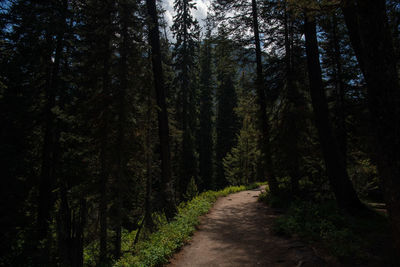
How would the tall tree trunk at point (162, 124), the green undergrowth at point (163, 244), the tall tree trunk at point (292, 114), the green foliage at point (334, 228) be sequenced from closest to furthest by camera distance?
the green foliage at point (334, 228) → the green undergrowth at point (163, 244) → the tall tree trunk at point (162, 124) → the tall tree trunk at point (292, 114)

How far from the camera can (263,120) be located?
11430 millimetres

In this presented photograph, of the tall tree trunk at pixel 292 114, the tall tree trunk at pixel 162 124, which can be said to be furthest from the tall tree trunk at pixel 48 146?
the tall tree trunk at pixel 292 114

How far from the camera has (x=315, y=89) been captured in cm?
778

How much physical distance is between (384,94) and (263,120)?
730 cm

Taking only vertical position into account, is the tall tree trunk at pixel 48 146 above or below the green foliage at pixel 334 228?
above

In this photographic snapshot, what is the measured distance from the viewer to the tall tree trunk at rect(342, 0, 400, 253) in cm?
402

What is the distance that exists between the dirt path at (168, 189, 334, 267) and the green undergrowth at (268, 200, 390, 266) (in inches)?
15.6

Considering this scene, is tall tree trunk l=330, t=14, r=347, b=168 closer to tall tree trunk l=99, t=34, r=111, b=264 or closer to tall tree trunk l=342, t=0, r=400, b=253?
tall tree trunk l=342, t=0, r=400, b=253

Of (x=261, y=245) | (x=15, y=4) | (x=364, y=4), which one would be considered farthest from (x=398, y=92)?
(x=15, y=4)

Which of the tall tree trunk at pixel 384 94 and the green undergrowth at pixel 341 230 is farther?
the green undergrowth at pixel 341 230

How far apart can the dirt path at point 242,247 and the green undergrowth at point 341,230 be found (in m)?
0.40

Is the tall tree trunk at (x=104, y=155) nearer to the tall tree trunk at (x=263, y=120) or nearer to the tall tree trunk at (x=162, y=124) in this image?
the tall tree trunk at (x=162, y=124)

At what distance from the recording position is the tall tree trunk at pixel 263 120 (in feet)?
35.8

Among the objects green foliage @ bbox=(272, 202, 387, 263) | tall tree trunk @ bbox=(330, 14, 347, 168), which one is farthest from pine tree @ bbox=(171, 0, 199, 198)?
green foliage @ bbox=(272, 202, 387, 263)
